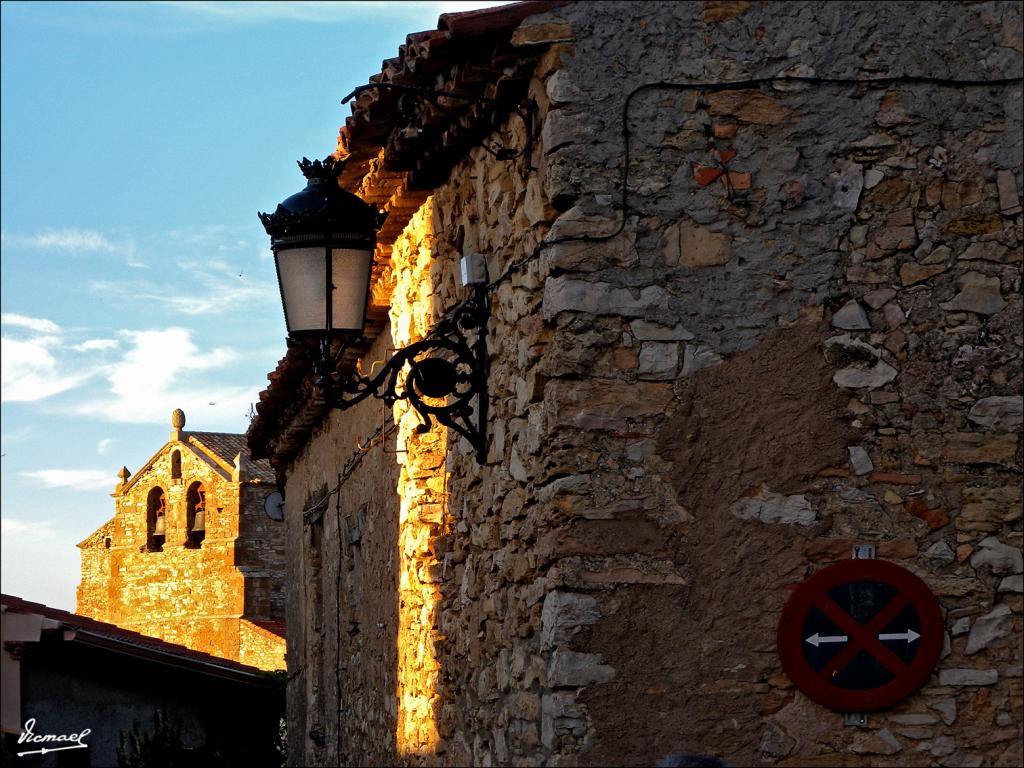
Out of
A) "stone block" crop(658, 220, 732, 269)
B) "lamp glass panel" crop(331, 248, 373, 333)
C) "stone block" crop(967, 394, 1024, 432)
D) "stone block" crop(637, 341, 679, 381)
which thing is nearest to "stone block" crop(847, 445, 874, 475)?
"stone block" crop(967, 394, 1024, 432)

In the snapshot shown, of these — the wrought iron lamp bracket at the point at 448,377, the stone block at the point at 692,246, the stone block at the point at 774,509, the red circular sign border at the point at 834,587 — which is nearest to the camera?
the red circular sign border at the point at 834,587

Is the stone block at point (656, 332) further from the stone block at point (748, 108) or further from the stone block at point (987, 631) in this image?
the stone block at point (987, 631)

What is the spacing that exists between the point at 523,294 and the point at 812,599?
4.56ft

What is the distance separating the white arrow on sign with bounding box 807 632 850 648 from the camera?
14.9ft

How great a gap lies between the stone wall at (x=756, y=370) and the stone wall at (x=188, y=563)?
2665 centimetres

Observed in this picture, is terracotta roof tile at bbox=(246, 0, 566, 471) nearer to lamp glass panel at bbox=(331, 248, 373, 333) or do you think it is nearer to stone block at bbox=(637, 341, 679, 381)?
lamp glass panel at bbox=(331, 248, 373, 333)

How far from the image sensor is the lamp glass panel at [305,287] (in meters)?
5.61

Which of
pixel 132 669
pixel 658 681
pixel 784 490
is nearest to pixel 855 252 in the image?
pixel 784 490

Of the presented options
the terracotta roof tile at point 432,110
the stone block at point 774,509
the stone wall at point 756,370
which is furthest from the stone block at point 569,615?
the terracotta roof tile at point 432,110

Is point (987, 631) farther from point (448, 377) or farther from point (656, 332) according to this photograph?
point (448, 377)

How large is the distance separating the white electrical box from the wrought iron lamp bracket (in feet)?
0.10

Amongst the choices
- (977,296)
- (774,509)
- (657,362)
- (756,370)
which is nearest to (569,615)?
(774,509)

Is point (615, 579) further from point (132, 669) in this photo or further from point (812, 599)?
point (132, 669)

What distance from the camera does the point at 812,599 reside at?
456 centimetres
